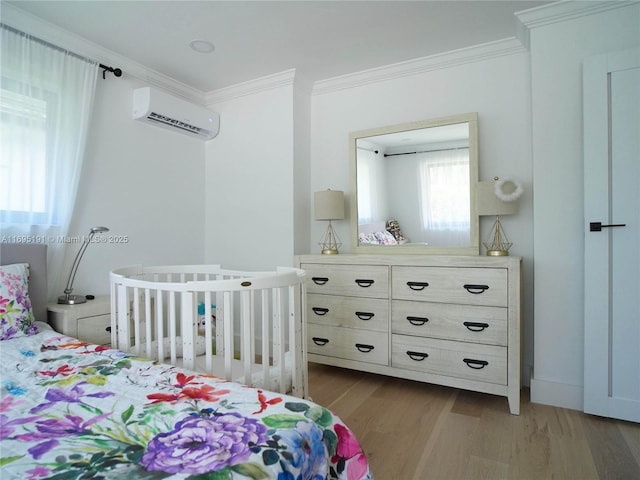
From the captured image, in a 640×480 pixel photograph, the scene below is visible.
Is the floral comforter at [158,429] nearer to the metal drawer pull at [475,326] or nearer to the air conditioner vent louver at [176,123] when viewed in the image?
the metal drawer pull at [475,326]

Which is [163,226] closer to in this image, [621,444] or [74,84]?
[74,84]

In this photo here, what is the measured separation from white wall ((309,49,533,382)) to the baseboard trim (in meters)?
0.26

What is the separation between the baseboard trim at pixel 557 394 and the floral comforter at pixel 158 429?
1.72 meters

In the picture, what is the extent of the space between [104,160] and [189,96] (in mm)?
1052

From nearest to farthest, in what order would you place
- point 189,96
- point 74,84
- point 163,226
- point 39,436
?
1. point 39,436
2. point 74,84
3. point 163,226
4. point 189,96

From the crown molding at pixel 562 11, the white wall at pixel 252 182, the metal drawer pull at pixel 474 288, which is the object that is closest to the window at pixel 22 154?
the white wall at pixel 252 182

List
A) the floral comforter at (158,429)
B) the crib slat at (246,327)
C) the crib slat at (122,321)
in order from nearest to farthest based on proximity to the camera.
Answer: the floral comforter at (158,429) → the crib slat at (246,327) → the crib slat at (122,321)

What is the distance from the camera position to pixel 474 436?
1874 mm

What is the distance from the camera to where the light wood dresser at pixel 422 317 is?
2133 mm

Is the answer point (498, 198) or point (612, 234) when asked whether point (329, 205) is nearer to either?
point (498, 198)

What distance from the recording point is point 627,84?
77.1 inches

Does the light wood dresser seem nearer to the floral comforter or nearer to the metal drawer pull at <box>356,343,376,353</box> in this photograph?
the metal drawer pull at <box>356,343,376,353</box>

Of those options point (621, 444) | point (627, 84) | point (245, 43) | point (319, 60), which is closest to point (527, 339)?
point (621, 444)

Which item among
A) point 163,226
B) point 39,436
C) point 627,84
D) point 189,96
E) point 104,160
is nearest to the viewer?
point 39,436
